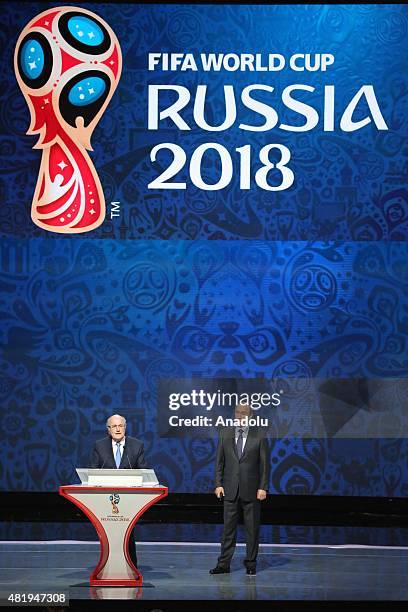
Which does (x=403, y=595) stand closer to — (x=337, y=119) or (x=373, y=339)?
(x=373, y=339)

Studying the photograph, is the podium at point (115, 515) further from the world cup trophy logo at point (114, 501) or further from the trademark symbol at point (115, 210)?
the trademark symbol at point (115, 210)

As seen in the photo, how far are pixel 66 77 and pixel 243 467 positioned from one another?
4.78m

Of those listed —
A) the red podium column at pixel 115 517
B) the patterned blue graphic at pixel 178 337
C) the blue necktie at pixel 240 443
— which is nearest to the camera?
the red podium column at pixel 115 517

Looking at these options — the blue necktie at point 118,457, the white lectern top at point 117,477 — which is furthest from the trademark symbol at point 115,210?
the white lectern top at point 117,477

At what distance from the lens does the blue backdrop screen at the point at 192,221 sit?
10.4 metres

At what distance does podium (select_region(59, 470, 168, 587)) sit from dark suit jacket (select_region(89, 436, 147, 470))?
48 centimetres

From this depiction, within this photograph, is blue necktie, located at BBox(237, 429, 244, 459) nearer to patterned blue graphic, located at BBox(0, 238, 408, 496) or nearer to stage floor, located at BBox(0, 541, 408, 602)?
stage floor, located at BBox(0, 541, 408, 602)

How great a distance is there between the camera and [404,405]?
10.4 m

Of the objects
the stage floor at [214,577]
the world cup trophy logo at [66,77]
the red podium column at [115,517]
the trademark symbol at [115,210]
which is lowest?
the stage floor at [214,577]

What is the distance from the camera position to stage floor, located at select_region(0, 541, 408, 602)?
22.3ft

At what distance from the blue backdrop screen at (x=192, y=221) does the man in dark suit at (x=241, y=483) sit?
7.95 ft

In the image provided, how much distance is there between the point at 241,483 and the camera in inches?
311

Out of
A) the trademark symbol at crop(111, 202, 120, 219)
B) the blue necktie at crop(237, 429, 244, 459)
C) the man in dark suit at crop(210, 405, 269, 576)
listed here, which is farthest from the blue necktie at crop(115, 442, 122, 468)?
the trademark symbol at crop(111, 202, 120, 219)

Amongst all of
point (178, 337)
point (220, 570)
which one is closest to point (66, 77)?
point (178, 337)
